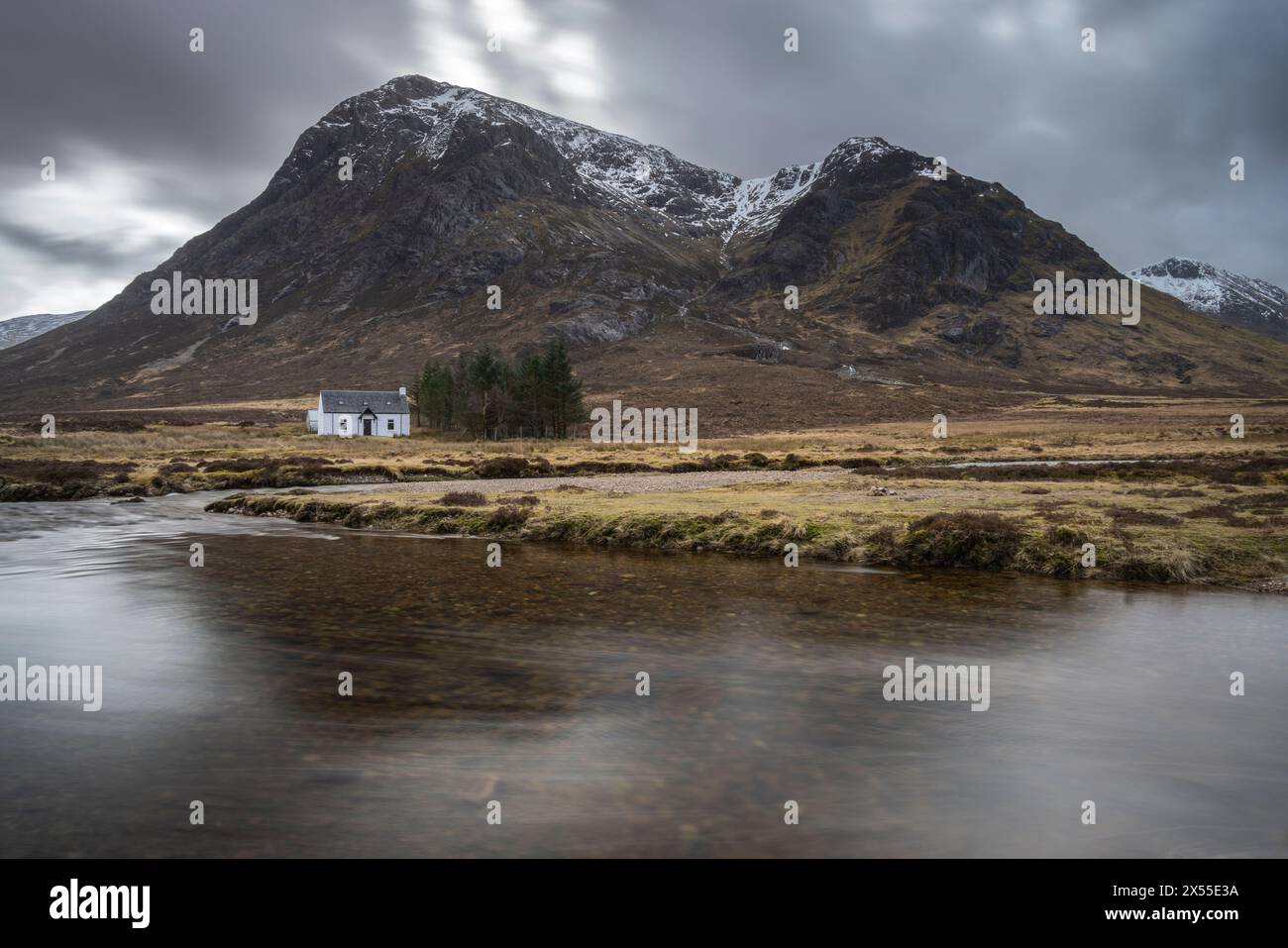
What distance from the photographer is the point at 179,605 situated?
22.0 meters

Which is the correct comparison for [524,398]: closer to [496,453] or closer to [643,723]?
[496,453]

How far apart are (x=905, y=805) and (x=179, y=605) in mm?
20679

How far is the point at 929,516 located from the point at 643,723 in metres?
20.9

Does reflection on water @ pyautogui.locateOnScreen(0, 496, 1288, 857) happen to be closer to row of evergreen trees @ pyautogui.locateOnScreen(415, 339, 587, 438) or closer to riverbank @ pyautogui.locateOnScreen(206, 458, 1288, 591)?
riverbank @ pyautogui.locateOnScreen(206, 458, 1288, 591)

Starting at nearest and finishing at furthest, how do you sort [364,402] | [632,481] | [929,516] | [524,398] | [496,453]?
[929,516] → [632,481] → [496,453] → [524,398] → [364,402]

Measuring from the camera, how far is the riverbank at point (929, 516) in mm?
25641

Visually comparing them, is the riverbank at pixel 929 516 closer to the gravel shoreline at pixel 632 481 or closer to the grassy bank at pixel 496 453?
the gravel shoreline at pixel 632 481

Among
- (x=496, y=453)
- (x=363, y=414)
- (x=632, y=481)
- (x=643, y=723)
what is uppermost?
(x=363, y=414)

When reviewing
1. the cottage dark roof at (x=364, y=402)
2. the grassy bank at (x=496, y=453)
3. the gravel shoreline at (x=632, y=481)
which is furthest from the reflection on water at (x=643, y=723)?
the cottage dark roof at (x=364, y=402)

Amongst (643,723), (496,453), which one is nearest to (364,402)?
(496,453)

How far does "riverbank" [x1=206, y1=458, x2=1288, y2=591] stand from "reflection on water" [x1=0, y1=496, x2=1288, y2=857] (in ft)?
8.90

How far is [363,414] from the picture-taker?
129 metres
